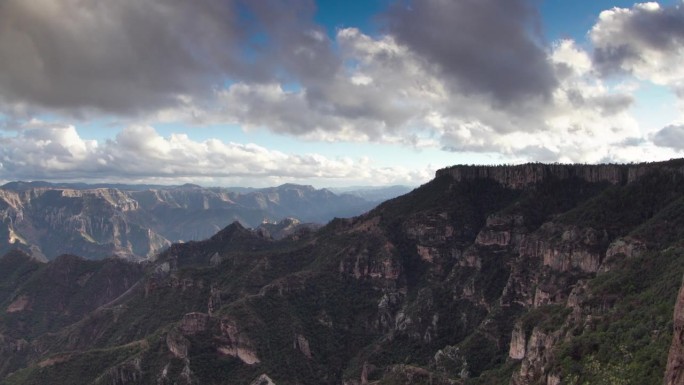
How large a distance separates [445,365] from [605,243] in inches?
2422

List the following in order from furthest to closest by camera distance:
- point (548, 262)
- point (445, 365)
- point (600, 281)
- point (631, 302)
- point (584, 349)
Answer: point (548, 262)
point (445, 365)
point (600, 281)
point (631, 302)
point (584, 349)

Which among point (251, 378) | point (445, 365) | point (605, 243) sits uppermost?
point (605, 243)

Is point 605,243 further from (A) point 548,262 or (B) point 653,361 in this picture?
(B) point 653,361

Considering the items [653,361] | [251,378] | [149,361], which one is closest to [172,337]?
[149,361]

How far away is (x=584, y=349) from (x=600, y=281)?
38.2 metres

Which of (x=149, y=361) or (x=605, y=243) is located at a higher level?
(x=605, y=243)

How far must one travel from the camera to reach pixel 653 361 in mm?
86125

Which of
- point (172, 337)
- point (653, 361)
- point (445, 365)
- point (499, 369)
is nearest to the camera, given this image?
point (653, 361)

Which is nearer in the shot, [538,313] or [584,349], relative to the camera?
[584,349]

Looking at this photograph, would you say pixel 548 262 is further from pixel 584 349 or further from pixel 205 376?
pixel 205 376

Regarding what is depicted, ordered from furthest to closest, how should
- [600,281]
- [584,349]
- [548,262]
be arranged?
[548,262] < [600,281] < [584,349]

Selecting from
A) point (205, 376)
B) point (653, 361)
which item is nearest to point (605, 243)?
point (653, 361)

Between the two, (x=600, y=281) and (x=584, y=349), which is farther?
(x=600, y=281)

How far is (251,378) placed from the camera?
192 m
